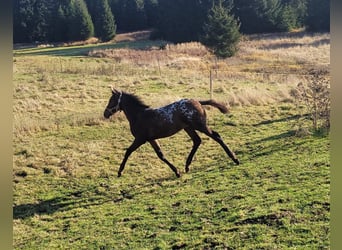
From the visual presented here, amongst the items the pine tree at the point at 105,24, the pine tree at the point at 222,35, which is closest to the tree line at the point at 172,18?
the pine tree at the point at 105,24

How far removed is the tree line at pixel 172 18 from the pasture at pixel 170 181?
2805 centimetres

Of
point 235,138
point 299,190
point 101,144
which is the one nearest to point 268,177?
point 299,190

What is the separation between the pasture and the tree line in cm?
2805

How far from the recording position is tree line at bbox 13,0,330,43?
40838mm

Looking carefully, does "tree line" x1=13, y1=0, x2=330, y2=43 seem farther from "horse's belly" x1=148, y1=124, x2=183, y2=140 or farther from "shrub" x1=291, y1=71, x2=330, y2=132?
"horse's belly" x1=148, y1=124, x2=183, y2=140

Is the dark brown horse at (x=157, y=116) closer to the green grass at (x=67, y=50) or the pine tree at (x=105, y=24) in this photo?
the green grass at (x=67, y=50)

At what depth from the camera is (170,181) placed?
7.27 metres

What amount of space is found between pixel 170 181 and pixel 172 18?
38.3 m

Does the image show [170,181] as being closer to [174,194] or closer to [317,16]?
[174,194]

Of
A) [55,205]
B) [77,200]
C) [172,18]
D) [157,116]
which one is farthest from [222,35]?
[172,18]

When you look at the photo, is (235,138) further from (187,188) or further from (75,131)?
(75,131)

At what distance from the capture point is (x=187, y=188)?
22.4 feet

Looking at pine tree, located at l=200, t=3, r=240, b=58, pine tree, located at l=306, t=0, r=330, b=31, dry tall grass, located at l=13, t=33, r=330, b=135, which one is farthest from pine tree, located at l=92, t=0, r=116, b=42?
pine tree, located at l=200, t=3, r=240, b=58

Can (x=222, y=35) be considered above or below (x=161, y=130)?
above
